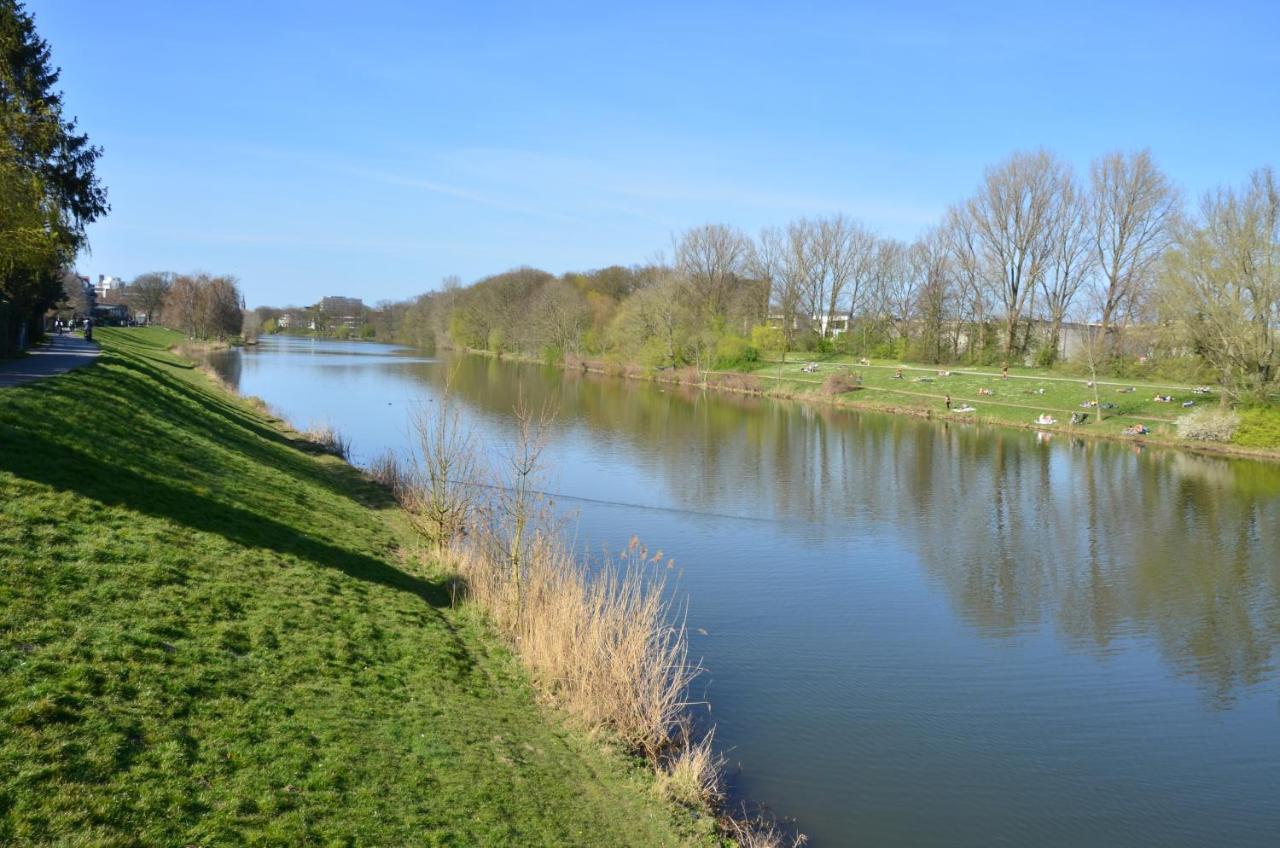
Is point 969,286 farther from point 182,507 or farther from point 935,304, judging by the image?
point 182,507

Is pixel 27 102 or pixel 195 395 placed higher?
pixel 27 102

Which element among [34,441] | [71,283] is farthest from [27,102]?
[71,283]

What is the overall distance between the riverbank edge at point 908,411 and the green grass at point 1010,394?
1.06 ft

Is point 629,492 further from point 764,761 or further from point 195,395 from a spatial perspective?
point 764,761

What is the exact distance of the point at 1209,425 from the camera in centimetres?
3950

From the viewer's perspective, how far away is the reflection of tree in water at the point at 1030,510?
15594mm

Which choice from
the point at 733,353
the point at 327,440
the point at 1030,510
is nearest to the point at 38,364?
the point at 327,440

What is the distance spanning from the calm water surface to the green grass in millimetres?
10704

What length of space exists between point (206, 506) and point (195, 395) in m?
15.3

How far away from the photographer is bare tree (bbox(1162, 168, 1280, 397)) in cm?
3953

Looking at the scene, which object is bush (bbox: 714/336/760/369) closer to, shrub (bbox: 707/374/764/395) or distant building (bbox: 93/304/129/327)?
shrub (bbox: 707/374/764/395)

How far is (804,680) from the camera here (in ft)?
39.9

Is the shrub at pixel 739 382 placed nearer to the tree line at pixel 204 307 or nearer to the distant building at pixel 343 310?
the tree line at pixel 204 307

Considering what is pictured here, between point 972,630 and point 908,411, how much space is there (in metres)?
40.3
